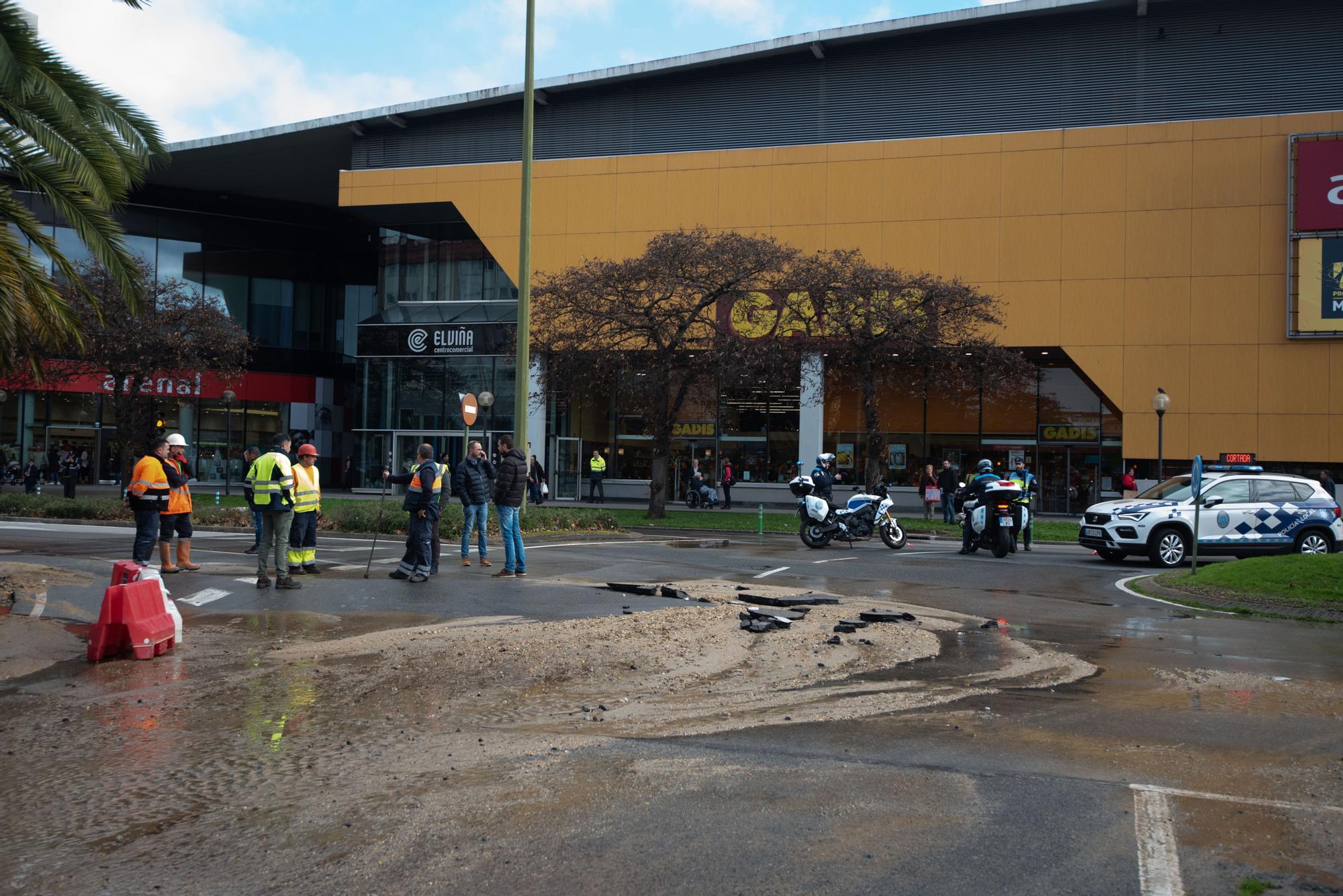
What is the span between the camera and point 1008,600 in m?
13.4

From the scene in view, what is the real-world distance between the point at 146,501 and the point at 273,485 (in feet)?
6.56

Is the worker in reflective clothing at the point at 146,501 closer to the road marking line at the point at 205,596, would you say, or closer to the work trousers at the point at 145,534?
the work trousers at the point at 145,534

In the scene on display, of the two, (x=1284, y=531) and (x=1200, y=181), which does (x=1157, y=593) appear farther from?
(x=1200, y=181)

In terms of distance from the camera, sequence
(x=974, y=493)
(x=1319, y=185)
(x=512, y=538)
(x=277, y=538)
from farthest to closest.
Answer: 1. (x=1319, y=185)
2. (x=974, y=493)
3. (x=512, y=538)
4. (x=277, y=538)

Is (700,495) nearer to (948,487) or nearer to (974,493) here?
(948,487)

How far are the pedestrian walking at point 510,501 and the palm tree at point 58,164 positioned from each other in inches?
200

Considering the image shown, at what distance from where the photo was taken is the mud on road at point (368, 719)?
4.38 meters

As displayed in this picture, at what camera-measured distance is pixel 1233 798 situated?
200 inches

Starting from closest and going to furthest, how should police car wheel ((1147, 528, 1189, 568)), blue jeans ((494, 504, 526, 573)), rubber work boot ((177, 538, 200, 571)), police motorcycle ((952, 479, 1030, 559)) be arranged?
blue jeans ((494, 504, 526, 573))
rubber work boot ((177, 538, 200, 571))
police car wheel ((1147, 528, 1189, 568))
police motorcycle ((952, 479, 1030, 559))

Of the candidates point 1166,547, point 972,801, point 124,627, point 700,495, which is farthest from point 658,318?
point 972,801

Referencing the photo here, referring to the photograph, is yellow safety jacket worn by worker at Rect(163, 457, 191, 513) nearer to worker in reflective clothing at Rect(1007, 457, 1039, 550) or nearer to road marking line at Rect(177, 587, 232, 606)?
road marking line at Rect(177, 587, 232, 606)

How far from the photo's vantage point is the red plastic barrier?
8.30 meters

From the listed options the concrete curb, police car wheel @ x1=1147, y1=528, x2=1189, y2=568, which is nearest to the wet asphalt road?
the concrete curb

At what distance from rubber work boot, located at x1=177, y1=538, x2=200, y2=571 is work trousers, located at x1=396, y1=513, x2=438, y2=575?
3.07 meters
